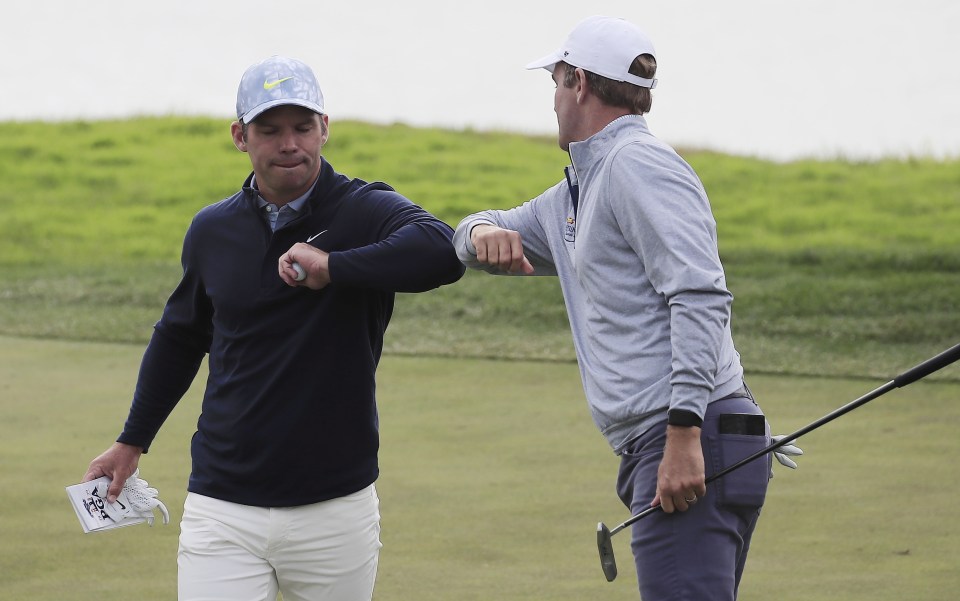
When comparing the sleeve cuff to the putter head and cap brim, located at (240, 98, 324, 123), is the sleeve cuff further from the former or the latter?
cap brim, located at (240, 98, 324, 123)

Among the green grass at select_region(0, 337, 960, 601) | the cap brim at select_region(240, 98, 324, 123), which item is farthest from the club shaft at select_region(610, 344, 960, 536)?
the green grass at select_region(0, 337, 960, 601)

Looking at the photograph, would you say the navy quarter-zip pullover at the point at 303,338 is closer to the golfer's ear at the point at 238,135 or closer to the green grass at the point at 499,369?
the golfer's ear at the point at 238,135

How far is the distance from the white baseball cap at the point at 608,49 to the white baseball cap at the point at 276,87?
0.53m

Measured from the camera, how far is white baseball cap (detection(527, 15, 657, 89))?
9.09 ft

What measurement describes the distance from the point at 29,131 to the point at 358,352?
1556 centimetres

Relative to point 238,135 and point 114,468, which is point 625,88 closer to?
point 238,135

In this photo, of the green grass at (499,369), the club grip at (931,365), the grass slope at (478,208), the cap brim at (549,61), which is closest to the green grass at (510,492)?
the green grass at (499,369)

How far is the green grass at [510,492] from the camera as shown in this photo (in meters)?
4.60

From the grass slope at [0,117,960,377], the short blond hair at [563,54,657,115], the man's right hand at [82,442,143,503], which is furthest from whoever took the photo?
the grass slope at [0,117,960,377]

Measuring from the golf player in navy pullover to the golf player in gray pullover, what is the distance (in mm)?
418

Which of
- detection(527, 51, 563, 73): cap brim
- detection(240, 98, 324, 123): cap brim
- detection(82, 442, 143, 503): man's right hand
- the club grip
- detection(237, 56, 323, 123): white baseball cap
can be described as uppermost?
detection(527, 51, 563, 73): cap brim

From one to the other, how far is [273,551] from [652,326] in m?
0.91

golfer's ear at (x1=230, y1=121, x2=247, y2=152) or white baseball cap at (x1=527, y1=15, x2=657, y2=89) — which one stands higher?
white baseball cap at (x1=527, y1=15, x2=657, y2=89)

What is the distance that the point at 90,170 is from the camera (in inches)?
642
